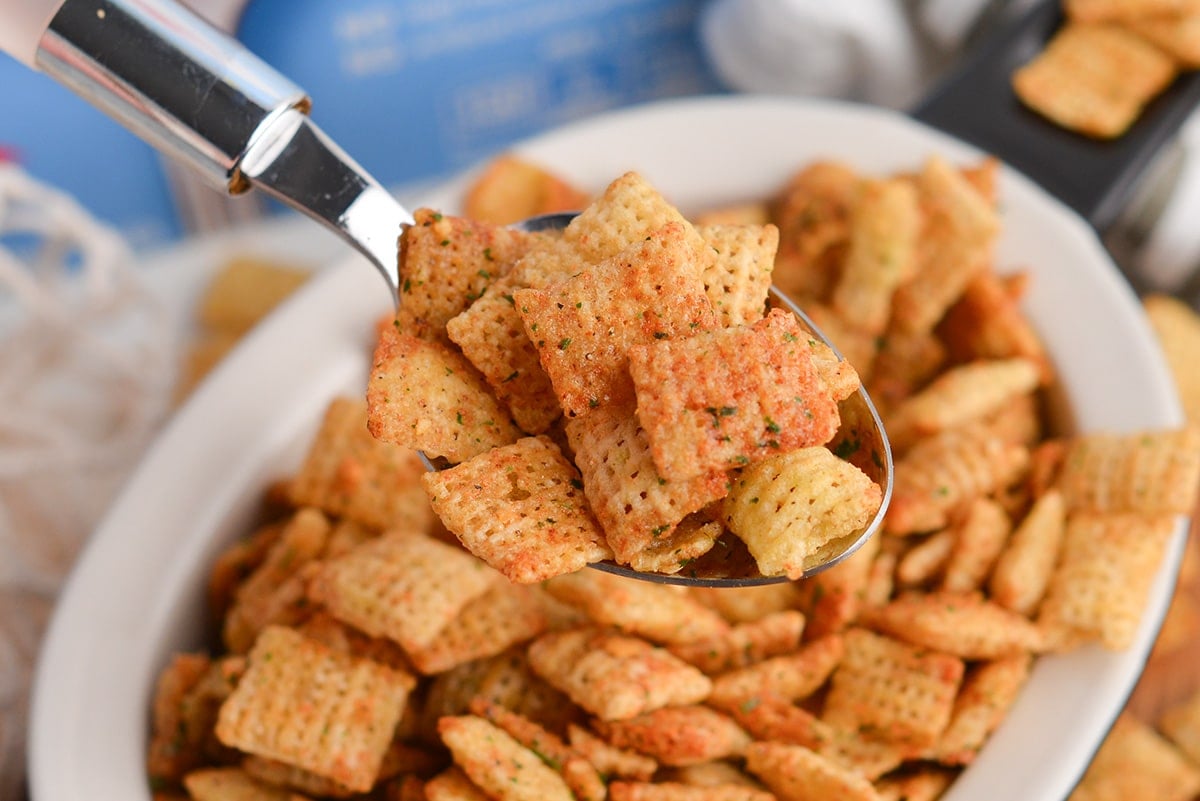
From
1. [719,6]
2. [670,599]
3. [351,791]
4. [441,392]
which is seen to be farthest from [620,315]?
[719,6]

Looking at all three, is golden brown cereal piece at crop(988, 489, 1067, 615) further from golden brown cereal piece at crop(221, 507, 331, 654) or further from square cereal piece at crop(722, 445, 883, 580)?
golden brown cereal piece at crop(221, 507, 331, 654)

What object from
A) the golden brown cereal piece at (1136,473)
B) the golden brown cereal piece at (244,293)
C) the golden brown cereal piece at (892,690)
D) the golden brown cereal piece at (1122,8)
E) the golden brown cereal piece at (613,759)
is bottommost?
the golden brown cereal piece at (244,293)

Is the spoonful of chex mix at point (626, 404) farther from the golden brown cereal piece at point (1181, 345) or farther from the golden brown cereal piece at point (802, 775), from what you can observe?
the golden brown cereal piece at point (1181, 345)

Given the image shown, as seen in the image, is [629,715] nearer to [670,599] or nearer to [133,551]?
[670,599]

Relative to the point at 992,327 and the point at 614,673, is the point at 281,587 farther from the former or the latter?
the point at 992,327

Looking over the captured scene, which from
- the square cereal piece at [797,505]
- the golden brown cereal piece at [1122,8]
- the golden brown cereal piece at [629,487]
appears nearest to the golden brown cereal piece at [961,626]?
the square cereal piece at [797,505]
